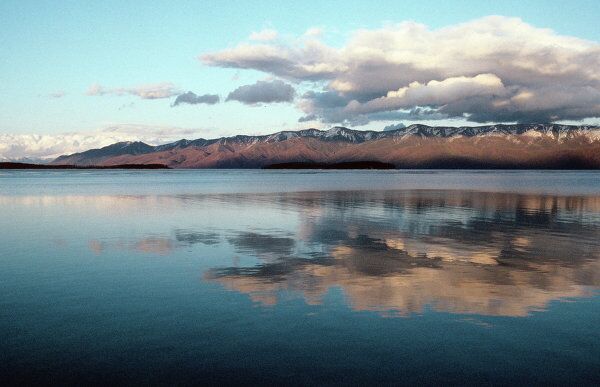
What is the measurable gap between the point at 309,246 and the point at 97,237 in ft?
37.1

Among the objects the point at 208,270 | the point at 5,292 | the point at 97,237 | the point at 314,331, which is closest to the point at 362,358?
the point at 314,331

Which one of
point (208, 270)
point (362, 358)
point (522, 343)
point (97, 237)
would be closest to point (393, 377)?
point (362, 358)

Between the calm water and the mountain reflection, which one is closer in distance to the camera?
the calm water

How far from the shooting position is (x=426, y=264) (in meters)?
18.5

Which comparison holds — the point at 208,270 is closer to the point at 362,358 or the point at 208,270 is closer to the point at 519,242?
the point at 362,358

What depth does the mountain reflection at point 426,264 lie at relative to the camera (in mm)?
13852

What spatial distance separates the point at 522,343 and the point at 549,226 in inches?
909

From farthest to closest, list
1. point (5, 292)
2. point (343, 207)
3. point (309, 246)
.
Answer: point (343, 207)
point (309, 246)
point (5, 292)

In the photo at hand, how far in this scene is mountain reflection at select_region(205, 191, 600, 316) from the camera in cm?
1385

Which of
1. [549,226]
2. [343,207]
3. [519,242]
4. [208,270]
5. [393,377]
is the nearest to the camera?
[393,377]

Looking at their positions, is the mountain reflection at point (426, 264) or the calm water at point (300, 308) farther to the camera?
the mountain reflection at point (426, 264)

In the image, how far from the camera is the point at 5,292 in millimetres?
14391

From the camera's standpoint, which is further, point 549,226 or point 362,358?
point 549,226

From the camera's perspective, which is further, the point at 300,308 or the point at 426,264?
the point at 426,264
